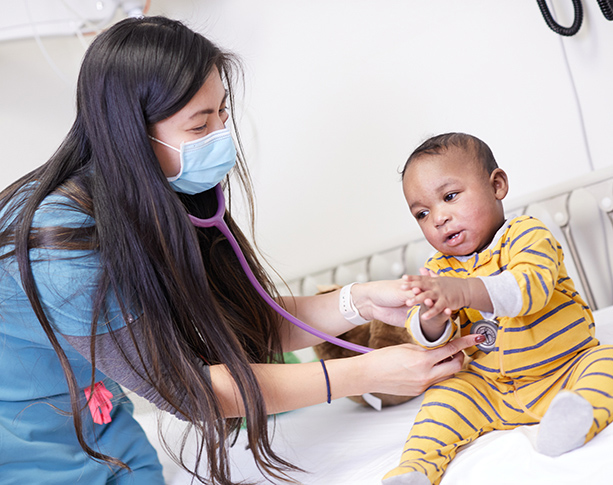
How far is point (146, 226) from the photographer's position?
1.04 meters

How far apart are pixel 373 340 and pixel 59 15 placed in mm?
1580

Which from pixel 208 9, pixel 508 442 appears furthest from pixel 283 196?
pixel 508 442

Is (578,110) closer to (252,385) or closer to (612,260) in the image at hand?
(612,260)

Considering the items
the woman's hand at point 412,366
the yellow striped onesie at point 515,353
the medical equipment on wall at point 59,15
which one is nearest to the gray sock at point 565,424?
the yellow striped onesie at point 515,353

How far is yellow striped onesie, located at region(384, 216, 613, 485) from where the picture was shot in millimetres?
922

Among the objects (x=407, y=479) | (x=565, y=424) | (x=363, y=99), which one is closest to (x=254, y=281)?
(x=407, y=479)

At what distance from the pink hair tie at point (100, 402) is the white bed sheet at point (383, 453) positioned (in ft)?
0.85

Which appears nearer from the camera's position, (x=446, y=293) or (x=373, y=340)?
(x=446, y=293)

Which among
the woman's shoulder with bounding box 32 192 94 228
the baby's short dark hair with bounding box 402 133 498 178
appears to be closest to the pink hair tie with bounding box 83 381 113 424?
the woman's shoulder with bounding box 32 192 94 228

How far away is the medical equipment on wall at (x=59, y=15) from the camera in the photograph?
6.23ft

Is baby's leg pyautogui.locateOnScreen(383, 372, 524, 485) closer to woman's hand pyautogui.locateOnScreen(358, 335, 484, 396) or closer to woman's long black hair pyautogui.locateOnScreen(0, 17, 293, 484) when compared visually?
woman's hand pyautogui.locateOnScreen(358, 335, 484, 396)

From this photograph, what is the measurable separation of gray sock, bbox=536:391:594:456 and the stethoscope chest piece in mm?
265

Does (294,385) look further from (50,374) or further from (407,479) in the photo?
(50,374)

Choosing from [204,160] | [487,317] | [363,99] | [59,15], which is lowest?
[487,317]
